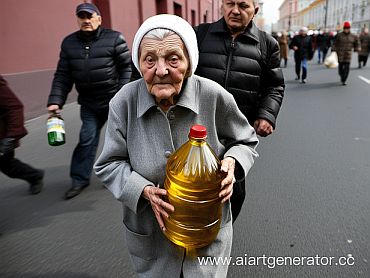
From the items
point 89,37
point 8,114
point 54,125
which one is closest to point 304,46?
point 89,37

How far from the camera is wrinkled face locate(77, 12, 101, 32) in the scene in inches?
134

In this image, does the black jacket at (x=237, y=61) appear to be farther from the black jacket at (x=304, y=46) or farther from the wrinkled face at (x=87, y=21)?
the black jacket at (x=304, y=46)

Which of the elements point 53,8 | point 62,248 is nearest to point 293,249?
point 62,248

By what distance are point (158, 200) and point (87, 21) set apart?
8.71 feet

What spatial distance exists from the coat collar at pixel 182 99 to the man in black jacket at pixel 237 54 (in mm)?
727

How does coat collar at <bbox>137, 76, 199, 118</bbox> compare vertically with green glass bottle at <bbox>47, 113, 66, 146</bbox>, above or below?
above

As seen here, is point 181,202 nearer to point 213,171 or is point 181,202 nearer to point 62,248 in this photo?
point 213,171

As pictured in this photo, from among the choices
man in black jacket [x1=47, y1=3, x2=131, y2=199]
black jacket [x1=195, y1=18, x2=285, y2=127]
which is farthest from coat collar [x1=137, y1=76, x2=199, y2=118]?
man in black jacket [x1=47, y1=3, x2=131, y2=199]

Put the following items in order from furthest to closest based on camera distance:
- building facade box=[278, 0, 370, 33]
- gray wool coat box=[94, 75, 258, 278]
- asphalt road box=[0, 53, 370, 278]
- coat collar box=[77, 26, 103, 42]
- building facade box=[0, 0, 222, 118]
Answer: building facade box=[278, 0, 370, 33], building facade box=[0, 0, 222, 118], coat collar box=[77, 26, 103, 42], asphalt road box=[0, 53, 370, 278], gray wool coat box=[94, 75, 258, 278]

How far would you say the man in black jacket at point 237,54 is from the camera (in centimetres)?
213

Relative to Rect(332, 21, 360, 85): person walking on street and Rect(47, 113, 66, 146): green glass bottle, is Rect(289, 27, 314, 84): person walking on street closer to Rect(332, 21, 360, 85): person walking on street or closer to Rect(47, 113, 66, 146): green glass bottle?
Rect(332, 21, 360, 85): person walking on street

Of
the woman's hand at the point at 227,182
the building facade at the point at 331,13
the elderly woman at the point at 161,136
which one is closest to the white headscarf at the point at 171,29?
the elderly woman at the point at 161,136

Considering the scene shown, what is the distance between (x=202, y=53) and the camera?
7.27 ft

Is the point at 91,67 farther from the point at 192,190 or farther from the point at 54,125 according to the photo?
the point at 192,190
